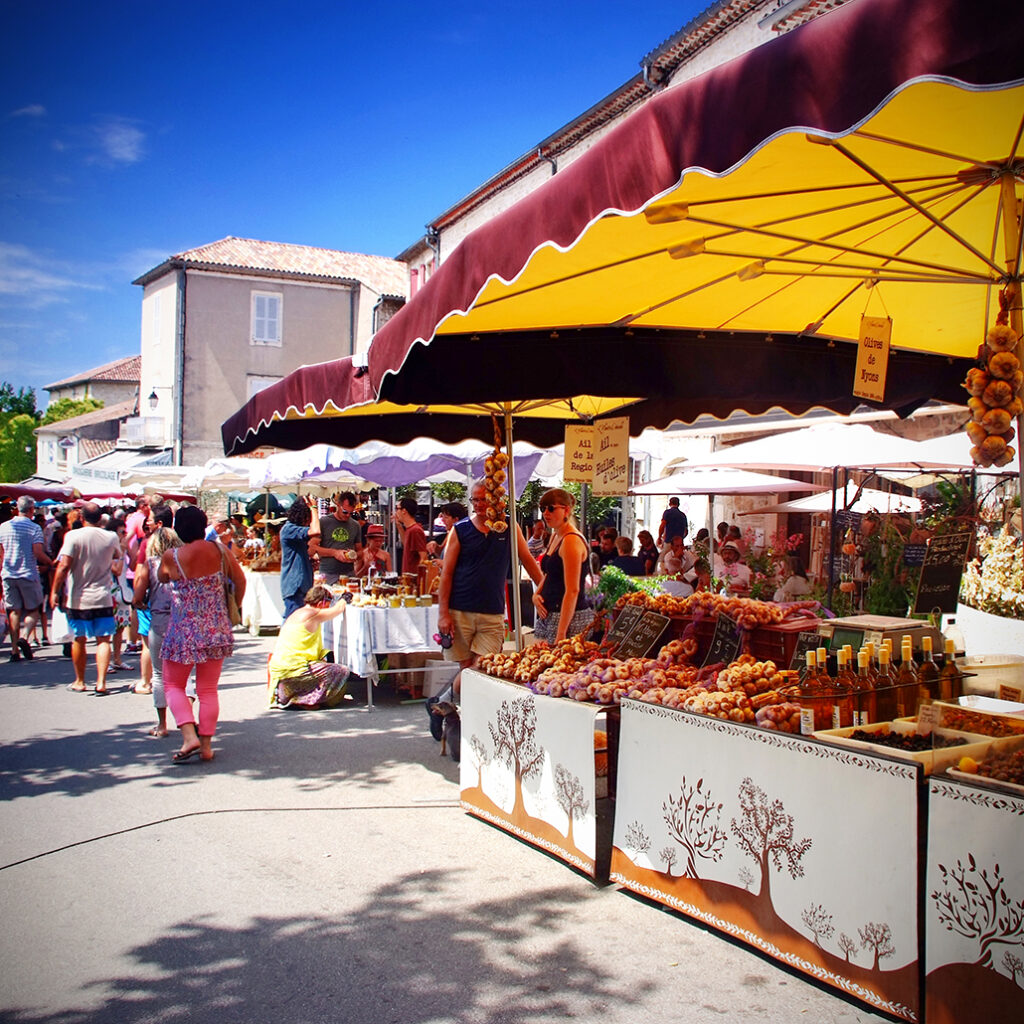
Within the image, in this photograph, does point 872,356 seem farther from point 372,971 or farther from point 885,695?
point 372,971

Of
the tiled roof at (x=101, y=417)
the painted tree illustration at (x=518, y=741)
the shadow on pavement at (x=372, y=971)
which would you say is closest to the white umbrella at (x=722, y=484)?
the painted tree illustration at (x=518, y=741)

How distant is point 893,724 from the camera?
3393 millimetres

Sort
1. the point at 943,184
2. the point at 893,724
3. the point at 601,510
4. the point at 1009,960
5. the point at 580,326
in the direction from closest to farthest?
the point at 1009,960 → the point at 943,184 → the point at 893,724 → the point at 580,326 → the point at 601,510

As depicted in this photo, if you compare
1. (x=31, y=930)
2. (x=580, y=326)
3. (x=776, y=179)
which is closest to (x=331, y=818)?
(x=31, y=930)

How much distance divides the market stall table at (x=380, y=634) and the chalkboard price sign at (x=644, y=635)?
11.0 feet

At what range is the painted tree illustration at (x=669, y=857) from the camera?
3.84m

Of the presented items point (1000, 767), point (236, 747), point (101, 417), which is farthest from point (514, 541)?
point (101, 417)

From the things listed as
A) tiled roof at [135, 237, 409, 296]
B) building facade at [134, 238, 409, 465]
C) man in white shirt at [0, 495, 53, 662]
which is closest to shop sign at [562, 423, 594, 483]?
man in white shirt at [0, 495, 53, 662]

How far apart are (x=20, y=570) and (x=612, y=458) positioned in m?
8.03

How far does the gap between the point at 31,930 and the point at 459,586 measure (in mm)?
3439

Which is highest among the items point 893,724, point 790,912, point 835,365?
point 835,365

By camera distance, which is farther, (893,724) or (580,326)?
(580,326)

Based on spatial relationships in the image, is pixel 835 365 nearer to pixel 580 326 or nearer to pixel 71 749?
pixel 580 326

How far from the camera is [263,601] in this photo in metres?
13.8
